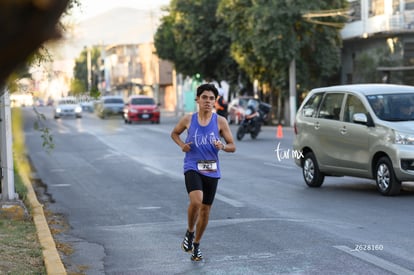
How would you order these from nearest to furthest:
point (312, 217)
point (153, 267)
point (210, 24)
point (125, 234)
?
point (153, 267), point (125, 234), point (312, 217), point (210, 24)

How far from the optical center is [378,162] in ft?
42.8

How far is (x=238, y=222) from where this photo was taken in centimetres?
1039

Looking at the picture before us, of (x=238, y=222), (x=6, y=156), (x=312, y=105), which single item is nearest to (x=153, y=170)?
(x=312, y=105)

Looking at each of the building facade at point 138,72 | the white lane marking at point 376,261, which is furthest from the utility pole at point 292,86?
the building facade at point 138,72

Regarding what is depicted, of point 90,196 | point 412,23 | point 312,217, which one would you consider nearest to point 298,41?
point 412,23

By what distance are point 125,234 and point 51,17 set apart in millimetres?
8460

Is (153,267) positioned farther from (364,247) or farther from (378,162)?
(378,162)

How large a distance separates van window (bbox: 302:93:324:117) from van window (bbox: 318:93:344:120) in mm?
194

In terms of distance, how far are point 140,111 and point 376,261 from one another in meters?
43.3

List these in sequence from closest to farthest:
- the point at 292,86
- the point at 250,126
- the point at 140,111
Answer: the point at 250,126 < the point at 292,86 < the point at 140,111

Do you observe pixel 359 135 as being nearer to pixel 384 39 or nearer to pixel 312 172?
pixel 312 172

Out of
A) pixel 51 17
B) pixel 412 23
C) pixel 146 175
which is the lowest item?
pixel 146 175

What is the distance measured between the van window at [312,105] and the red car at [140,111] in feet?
116

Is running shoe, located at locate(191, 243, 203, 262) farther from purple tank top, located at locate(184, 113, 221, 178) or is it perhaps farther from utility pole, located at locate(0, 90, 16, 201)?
utility pole, located at locate(0, 90, 16, 201)
